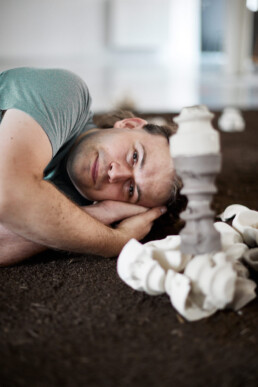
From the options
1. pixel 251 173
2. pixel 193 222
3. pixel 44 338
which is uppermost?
pixel 193 222

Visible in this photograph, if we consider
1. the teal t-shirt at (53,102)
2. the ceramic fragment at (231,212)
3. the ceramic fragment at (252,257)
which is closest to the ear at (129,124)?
the teal t-shirt at (53,102)

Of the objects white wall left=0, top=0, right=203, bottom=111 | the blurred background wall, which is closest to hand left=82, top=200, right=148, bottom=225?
the blurred background wall

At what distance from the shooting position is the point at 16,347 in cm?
72

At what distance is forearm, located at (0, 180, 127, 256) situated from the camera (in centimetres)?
92

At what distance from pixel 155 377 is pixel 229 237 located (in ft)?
1.35

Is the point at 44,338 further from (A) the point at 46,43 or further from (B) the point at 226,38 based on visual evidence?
(A) the point at 46,43

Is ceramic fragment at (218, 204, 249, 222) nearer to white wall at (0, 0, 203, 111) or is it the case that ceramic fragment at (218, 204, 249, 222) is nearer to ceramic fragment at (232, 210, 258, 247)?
ceramic fragment at (232, 210, 258, 247)

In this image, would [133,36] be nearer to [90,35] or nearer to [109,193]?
[90,35]

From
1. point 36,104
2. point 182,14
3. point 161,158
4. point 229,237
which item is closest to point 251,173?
point 161,158

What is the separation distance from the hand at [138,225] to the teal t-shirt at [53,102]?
0.19 m

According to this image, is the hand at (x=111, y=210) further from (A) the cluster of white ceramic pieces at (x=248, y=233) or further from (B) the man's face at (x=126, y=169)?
(A) the cluster of white ceramic pieces at (x=248, y=233)

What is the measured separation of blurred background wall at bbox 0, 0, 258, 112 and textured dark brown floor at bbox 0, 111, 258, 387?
5.02 metres

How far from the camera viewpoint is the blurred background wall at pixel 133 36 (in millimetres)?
6293

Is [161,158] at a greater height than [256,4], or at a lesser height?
lesser
